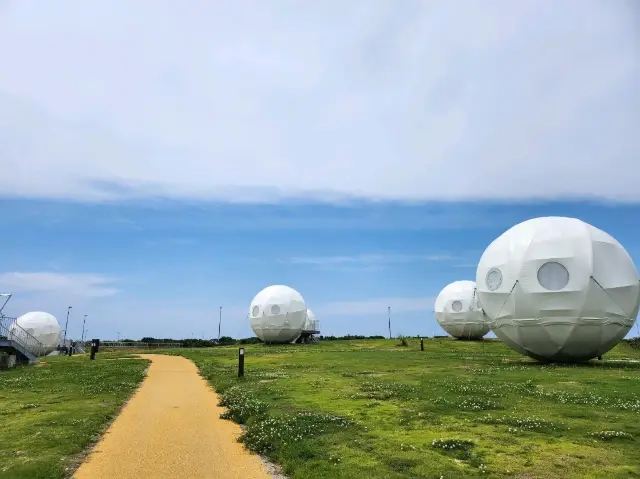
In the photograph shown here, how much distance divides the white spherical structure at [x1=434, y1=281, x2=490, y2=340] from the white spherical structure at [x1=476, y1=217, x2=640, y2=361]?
33071 millimetres

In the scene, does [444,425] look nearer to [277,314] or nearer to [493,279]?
[493,279]

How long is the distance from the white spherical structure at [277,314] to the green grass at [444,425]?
39.0 m

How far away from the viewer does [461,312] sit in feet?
195

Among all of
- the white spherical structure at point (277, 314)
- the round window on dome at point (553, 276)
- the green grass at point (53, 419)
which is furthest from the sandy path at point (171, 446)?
the white spherical structure at point (277, 314)

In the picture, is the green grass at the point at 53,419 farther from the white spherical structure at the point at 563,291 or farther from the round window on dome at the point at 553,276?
the round window on dome at the point at 553,276

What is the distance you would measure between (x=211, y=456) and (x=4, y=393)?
1363 centimetres

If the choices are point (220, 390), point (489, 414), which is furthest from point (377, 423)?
point (220, 390)

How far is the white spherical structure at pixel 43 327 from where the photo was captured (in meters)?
60.9

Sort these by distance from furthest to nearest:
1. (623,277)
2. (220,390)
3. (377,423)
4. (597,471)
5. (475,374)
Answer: (623,277) < (475,374) < (220,390) < (377,423) < (597,471)

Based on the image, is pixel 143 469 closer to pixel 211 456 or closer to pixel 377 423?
pixel 211 456

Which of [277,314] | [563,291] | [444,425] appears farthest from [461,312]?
[444,425]

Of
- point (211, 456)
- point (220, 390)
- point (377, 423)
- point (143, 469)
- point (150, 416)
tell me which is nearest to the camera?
point (143, 469)

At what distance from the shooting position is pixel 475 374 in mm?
21875

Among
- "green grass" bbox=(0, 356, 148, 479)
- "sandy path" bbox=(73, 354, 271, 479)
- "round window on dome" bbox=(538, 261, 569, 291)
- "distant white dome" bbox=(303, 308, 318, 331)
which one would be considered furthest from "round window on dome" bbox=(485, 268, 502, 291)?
"distant white dome" bbox=(303, 308, 318, 331)
